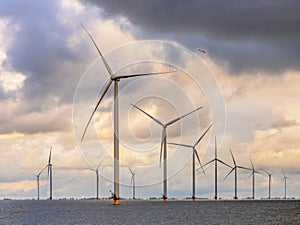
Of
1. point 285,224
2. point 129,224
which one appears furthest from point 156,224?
point 285,224

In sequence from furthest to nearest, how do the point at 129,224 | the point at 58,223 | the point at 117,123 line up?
1. the point at 117,123
2. the point at 58,223
3. the point at 129,224

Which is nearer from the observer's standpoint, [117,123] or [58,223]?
[58,223]

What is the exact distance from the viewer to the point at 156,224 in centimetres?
13762

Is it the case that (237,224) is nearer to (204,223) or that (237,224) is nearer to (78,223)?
(204,223)

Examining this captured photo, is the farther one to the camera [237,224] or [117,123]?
[117,123]

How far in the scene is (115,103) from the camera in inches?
7141

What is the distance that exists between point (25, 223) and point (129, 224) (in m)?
27.2

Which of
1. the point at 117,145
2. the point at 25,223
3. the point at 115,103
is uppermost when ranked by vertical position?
the point at 115,103

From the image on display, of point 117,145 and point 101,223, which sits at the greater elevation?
point 117,145

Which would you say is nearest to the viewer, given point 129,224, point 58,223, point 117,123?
point 129,224

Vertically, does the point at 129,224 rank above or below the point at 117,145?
below

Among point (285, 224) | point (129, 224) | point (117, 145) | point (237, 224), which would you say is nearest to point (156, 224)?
point (129, 224)

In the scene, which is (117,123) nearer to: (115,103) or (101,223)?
(115,103)

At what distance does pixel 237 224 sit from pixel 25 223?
48.6 metres
